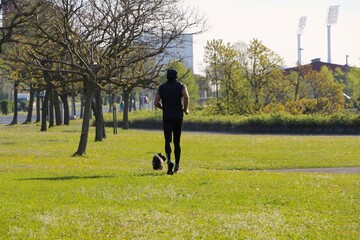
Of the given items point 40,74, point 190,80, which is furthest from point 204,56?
point 40,74

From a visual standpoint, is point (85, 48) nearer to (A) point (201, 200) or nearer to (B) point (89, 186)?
(B) point (89, 186)

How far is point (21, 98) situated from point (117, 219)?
452 feet

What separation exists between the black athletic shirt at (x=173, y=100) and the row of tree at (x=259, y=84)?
147 feet

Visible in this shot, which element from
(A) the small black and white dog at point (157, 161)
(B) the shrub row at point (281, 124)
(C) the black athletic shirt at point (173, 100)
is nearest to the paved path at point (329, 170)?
(A) the small black and white dog at point (157, 161)

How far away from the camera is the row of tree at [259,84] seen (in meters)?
63.5

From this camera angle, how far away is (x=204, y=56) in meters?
68.7

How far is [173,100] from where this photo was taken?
1525cm

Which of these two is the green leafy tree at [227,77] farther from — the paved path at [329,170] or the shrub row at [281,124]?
the paved path at [329,170]

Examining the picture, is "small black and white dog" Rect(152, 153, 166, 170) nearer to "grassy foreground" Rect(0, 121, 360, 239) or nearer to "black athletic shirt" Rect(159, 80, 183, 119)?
"grassy foreground" Rect(0, 121, 360, 239)

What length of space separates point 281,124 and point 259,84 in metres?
19.3

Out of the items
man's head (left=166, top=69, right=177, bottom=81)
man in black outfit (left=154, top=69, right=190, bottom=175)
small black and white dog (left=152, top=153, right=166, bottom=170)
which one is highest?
man's head (left=166, top=69, right=177, bottom=81)

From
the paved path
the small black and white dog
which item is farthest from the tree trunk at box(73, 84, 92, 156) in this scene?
the small black and white dog

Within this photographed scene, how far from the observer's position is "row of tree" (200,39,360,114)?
63531mm

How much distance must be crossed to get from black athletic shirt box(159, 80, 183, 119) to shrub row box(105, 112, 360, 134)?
32.8m
